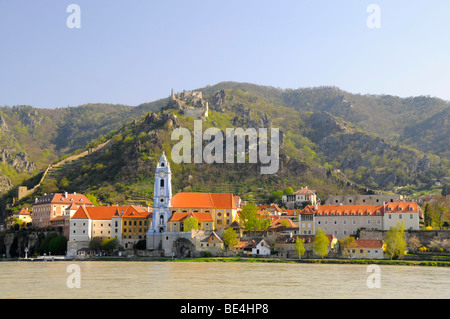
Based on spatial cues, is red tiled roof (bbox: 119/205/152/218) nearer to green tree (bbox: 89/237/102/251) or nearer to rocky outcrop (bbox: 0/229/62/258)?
green tree (bbox: 89/237/102/251)

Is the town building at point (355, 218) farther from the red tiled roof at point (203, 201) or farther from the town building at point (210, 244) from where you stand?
the red tiled roof at point (203, 201)

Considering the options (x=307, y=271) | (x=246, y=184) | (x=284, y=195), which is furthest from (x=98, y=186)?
(x=307, y=271)

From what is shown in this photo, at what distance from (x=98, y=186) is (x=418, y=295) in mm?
96932

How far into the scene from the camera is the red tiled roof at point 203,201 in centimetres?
9388

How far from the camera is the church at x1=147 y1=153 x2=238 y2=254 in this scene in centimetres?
8661

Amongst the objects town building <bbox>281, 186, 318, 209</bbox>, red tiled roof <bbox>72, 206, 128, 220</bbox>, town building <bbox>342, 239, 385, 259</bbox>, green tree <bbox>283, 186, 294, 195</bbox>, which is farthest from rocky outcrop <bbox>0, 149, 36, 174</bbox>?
town building <bbox>342, 239, 385, 259</bbox>

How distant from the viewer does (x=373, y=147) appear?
598 ft

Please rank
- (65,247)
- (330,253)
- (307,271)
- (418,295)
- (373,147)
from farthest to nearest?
(373,147), (65,247), (330,253), (307,271), (418,295)

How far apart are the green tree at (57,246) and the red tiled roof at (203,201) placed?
1804 cm

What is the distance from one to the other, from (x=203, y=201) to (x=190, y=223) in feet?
31.7

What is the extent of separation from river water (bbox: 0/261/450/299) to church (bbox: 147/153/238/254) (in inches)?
902
